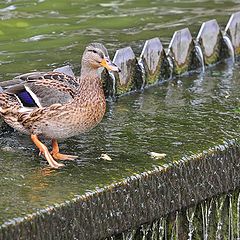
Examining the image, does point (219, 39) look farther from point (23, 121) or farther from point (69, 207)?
point (69, 207)

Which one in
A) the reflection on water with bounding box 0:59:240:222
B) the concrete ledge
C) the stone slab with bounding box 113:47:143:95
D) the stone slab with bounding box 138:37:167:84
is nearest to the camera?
the concrete ledge

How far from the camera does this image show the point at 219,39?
29.9ft

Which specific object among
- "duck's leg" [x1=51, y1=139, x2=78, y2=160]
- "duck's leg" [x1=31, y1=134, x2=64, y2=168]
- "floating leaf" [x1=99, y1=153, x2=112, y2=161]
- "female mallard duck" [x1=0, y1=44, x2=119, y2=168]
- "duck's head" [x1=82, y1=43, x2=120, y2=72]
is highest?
"duck's head" [x1=82, y1=43, x2=120, y2=72]

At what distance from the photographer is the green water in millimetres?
5621

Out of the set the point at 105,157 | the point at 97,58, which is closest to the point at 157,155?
the point at 105,157

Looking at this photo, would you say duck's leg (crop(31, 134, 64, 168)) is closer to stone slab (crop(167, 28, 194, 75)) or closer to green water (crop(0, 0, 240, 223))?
green water (crop(0, 0, 240, 223))

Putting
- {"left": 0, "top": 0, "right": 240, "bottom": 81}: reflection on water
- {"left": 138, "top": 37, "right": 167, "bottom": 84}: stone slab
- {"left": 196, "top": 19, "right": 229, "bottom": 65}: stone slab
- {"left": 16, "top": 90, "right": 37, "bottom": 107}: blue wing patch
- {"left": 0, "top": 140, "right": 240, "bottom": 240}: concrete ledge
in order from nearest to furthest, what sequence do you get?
{"left": 0, "top": 140, "right": 240, "bottom": 240}: concrete ledge
{"left": 16, "top": 90, "right": 37, "bottom": 107}: blue wing patch
{"left": 138, "top": 37, "right": 167, "bottom": 84}: stone slab
{"left": 0, "top": 0, "right": 240, "bottom": 81}: reflection on water
{"left": 196, "top": 19, "right": 229, "bottom": 65}: stone slab

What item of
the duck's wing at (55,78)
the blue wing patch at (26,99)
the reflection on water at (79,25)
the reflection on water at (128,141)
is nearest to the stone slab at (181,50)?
the reflection on water at (128,141)

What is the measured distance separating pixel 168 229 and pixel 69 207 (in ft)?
3.55

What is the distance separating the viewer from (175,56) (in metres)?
8.53

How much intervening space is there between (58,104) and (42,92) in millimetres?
143

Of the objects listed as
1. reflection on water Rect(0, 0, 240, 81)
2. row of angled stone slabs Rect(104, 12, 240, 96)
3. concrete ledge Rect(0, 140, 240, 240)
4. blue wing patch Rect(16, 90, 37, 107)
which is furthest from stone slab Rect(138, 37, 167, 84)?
blue wing patch Rect(16, 90, 37, 107)

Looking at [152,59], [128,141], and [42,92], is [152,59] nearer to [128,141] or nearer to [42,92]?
[128,141]

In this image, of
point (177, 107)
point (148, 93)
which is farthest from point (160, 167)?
point (148, 93)
